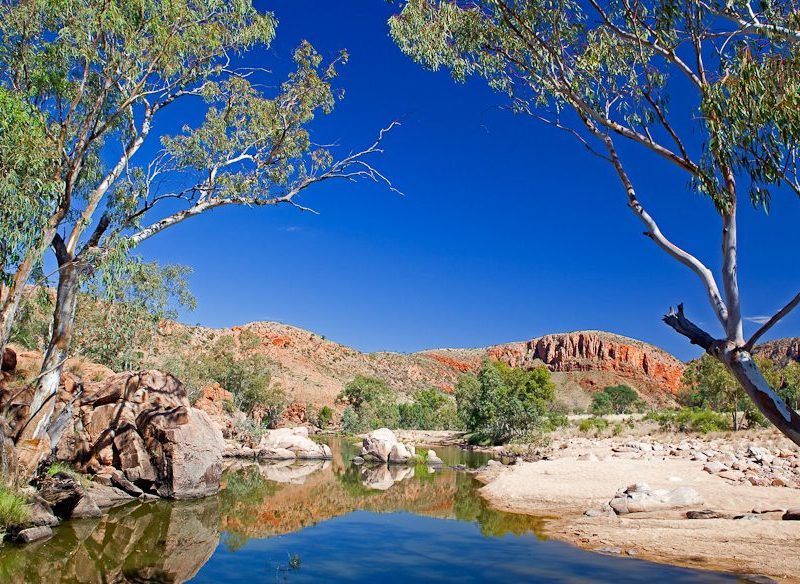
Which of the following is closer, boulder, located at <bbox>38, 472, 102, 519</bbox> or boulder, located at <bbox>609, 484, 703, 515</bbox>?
boulder, located at <bbox>38, 472, 102, 519</bbox>

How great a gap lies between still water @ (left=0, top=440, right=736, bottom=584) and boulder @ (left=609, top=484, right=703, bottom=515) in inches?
65.3

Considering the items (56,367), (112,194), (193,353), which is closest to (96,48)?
(112,194)

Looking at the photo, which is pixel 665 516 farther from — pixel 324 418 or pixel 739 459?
pixel 324 418

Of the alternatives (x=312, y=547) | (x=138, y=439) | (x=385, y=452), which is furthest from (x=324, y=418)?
(x=312, y=547)

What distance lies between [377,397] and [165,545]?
4329 centimetres

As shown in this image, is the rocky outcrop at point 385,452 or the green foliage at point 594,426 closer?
the rocky outcrop at point 385,452

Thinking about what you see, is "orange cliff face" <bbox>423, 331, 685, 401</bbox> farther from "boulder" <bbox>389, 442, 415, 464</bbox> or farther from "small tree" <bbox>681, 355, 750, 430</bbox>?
"boulder" <bbox>389, 442, 415, 464</bbox>

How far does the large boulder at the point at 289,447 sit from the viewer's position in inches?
1000

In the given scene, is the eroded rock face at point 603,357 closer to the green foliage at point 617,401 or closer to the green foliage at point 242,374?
the green foliage at point 617,401

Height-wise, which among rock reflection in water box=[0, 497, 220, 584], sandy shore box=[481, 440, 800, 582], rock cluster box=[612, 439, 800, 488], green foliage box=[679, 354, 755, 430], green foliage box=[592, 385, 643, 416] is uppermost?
green foliage box=[592, 385, 643, 416]

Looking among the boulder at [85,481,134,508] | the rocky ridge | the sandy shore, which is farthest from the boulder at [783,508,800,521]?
the rocky ridge

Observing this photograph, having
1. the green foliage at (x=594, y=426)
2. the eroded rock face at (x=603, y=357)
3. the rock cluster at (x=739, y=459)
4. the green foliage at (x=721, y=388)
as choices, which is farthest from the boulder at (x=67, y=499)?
the eroded rock face at (x=603, y=357)

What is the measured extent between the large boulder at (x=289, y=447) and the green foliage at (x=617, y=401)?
145 feet

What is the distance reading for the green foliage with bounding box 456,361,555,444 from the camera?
105 feet
